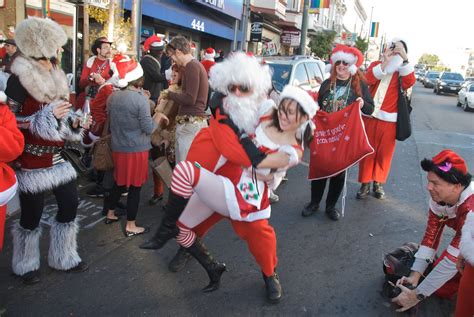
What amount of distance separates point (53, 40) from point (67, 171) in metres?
0.92

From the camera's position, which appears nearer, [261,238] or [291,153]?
[291,153]

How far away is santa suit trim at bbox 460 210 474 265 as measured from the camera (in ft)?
6.72

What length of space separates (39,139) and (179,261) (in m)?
1.43

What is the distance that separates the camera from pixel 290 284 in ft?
10.2

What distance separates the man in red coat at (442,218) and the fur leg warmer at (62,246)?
8.02ft

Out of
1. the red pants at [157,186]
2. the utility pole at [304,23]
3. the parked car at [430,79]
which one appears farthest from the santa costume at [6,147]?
the parked car at [430,79]

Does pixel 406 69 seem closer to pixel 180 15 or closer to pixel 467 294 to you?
pixel 467 294

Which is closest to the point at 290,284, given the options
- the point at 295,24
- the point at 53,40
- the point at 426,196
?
the point at 53,40

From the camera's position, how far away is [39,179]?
107 inches

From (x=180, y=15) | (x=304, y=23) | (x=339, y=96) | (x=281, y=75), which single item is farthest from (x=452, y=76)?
(x=339, y=96)

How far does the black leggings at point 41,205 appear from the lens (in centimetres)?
280

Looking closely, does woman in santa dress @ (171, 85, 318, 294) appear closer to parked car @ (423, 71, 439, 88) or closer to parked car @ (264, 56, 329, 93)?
parked car @ (264, 56, 329, 93)

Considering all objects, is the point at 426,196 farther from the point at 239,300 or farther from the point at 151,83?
the point at 151,83

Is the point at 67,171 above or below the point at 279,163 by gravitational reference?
below
